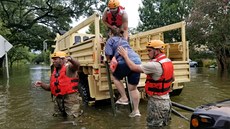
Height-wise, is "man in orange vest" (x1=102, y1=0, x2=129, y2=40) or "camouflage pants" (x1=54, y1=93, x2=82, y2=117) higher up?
"man in orange vest" (x1=102, y1=0, x2=129, y2=40)

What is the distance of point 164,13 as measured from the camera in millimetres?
42719

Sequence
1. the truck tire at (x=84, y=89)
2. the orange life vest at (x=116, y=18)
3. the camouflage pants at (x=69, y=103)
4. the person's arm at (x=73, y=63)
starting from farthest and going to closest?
the truck tire at (x=84, y=89)
the orange life vest at (x=116, y=18)
the camouflage pants at (x=69, y=103)
the person's arm at (x=73, y=63)

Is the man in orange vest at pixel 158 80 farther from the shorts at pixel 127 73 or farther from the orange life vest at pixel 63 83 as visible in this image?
the orange life vest at pixel 63 83

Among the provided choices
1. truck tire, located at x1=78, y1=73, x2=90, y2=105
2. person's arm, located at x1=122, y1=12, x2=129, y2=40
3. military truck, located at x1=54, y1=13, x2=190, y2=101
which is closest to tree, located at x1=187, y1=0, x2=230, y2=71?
military truck, located at x1=54, y1=13, x2=190, y2=101

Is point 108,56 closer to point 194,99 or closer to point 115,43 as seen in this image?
point 115,43

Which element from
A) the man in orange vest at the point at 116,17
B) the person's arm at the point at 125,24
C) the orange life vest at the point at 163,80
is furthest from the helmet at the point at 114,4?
the orange life vest at the point at 163,80

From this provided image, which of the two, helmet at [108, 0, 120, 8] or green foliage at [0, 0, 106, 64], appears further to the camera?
green foliage at [0, 0, 106, 64]

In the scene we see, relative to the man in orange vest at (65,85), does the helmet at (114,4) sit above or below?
above

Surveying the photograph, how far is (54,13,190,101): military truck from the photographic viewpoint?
21.8ft

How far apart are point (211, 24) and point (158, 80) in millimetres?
25613

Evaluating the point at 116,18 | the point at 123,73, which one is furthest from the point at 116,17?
the point at 123,73

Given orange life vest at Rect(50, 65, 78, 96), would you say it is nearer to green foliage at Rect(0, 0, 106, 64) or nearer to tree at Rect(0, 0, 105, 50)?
green foliage at Rect(0, 0, 106, 64)

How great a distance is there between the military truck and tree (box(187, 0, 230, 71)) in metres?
19.0

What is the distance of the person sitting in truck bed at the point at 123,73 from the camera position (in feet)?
19.3
